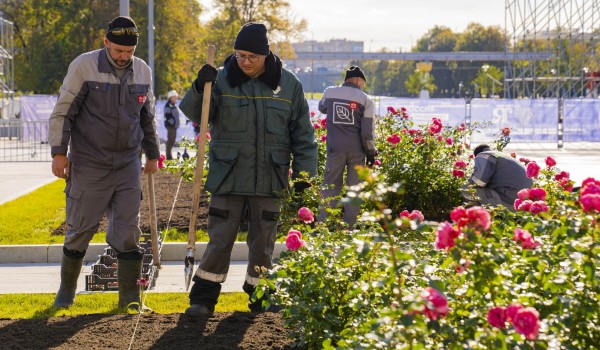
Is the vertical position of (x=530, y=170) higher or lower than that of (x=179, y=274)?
higher

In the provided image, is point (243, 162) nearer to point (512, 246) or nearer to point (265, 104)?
point (265, 104)

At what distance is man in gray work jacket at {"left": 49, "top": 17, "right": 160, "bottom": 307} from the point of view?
6.98 meters

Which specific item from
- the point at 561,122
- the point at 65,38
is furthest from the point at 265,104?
the point at 65,38

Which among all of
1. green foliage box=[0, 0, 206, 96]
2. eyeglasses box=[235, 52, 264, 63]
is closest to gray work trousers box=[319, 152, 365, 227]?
eyeglasses box=[235, 52, 264, 63]

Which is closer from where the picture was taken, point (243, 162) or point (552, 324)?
point (552, 324)

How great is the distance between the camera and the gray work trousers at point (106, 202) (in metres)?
7.17

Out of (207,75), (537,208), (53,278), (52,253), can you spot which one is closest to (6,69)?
(52,253)

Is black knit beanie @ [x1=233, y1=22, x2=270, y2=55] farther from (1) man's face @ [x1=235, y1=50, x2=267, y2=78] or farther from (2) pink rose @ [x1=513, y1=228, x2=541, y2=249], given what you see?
(2) pink rose @ [x1=513, y1=228, x2=541, y2=249]

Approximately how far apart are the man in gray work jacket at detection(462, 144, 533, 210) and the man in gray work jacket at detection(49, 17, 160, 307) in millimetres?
3624

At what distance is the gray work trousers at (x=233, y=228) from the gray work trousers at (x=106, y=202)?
0.67 m

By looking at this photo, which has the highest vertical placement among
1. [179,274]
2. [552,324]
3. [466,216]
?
[466,216]

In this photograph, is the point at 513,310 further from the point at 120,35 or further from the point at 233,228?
the point at 120,35

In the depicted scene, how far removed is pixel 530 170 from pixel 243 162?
2.11 m

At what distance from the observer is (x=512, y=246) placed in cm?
472
